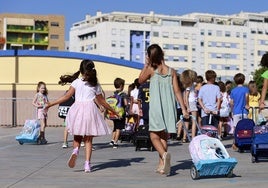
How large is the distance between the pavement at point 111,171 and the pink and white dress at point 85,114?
64cm

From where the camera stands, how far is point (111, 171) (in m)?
10.2

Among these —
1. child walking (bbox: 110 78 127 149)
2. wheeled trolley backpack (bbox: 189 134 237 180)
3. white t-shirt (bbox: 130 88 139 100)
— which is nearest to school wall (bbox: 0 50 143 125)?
white t-shirt (bbox: 130 88 139 100)

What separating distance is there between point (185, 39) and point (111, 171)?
157m

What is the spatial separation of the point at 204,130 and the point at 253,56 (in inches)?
6312

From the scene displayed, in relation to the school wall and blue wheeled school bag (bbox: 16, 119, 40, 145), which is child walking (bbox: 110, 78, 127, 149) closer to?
Result: blue wheeled school bag (bbox: 16, 119, 40, 145)

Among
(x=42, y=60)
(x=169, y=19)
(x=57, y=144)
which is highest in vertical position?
(x=169, y=19)

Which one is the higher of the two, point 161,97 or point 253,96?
point 161,97

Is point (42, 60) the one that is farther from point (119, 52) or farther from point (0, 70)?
point (119, 52)

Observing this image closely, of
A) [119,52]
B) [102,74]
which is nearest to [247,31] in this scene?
[119,52]

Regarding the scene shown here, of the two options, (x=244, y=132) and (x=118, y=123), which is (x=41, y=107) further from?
(x=244, y=132)

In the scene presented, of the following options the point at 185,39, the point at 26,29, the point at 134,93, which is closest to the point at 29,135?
the point at 134,93

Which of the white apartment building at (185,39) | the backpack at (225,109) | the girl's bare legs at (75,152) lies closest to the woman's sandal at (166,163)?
the girl's bare legs at (75,152)

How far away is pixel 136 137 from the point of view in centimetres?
1393

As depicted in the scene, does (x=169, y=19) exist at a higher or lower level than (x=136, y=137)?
higher
